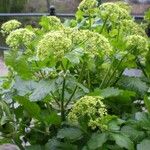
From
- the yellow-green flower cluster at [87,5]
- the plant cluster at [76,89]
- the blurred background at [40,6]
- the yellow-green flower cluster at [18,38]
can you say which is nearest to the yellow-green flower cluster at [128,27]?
the plant cluster at [76,89]

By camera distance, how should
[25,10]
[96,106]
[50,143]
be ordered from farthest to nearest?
[25,10] < [50,143] < [96,106]

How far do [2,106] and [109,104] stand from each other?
296 millimetres

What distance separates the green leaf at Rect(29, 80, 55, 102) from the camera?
1.09 meters

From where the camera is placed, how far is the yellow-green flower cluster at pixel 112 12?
52.8 inches

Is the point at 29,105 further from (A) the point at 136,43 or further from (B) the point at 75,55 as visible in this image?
(A) the point at 136,43

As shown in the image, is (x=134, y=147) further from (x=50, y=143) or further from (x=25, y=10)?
(x=25, y=10)

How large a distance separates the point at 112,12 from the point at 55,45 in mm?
370

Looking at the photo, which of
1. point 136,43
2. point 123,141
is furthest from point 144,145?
point 136,43

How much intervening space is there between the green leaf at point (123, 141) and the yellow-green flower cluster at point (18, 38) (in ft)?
1.18

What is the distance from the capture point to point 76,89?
3.97ft

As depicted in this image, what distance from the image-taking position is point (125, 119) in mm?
1231

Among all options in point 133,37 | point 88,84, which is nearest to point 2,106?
point 88,84

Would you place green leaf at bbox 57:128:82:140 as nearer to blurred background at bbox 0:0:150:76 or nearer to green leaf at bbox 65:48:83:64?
green leaf at bbox 65:48:83:64

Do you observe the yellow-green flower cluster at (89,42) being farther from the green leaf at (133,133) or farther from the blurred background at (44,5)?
the blurred background at (44,5)
